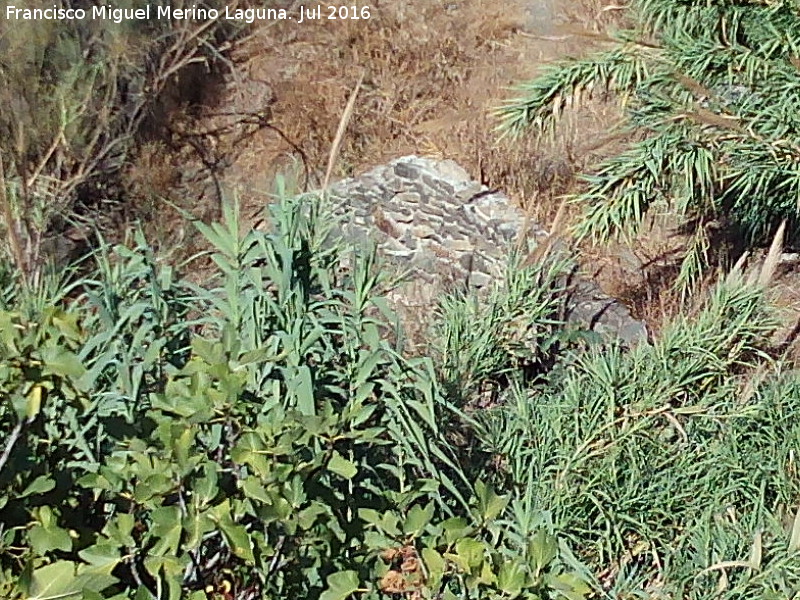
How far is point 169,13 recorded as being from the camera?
5.94 m

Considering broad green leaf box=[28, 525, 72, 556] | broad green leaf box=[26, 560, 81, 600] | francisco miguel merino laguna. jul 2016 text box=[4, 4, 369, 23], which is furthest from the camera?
francisco miguel merino laguna. jul 2016 text box=[4, 4, 369, 23]

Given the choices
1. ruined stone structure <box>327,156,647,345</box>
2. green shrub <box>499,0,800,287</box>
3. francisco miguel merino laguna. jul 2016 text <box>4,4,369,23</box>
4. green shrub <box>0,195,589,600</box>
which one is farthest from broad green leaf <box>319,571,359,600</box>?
francisco miguel merino laguna. jul 2016 text <box>4,4,369,23</box>

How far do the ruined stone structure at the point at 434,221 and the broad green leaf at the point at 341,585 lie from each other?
274cm

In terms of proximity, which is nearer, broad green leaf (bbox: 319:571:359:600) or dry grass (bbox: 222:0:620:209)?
broad green leaf (bbox: 319:571:359:600)

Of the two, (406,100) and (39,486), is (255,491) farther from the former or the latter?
(406,100)

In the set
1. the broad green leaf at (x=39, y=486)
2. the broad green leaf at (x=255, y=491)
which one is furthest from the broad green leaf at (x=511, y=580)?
the broad green leaf at (x=39, y=486)

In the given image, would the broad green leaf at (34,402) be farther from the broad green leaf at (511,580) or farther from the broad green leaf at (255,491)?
the broad green leaf at (511,580)

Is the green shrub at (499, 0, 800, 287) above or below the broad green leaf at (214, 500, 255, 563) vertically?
above

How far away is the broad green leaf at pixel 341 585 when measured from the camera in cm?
135

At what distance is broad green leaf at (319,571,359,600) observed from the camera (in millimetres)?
1347

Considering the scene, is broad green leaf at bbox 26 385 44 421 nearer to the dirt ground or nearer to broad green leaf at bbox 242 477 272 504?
broad green leaf at bbox 242 477 272 504

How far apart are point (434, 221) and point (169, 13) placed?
207 centimetres

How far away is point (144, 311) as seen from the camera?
186 centimetres

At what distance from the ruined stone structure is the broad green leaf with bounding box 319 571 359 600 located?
2.74 m
